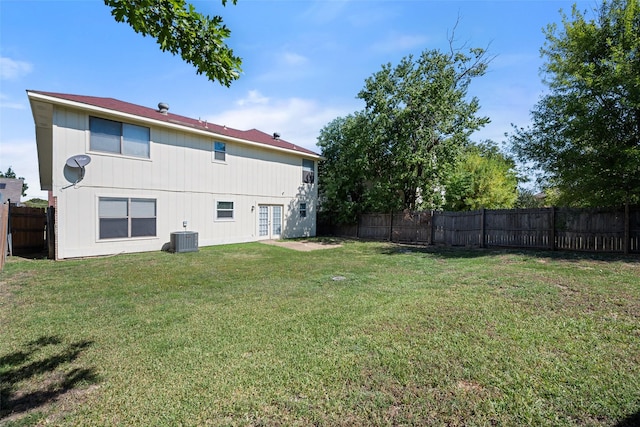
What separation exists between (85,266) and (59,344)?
233 inches

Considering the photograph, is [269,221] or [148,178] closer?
[148,178]

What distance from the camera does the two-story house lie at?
9906 mm

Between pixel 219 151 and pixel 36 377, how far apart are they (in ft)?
39.8

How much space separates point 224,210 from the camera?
46.7ft

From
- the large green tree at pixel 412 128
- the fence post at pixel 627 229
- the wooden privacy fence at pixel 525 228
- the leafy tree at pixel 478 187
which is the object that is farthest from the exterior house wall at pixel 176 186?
the fence post at pixel 627 229

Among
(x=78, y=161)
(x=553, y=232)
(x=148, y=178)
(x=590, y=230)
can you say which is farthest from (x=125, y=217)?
(x=590, y=230)

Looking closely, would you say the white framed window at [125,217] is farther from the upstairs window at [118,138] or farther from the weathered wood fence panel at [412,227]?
the weathered wood fence panel at [412,227]

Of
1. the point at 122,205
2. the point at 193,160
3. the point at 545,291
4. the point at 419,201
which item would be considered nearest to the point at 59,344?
the point at 545,291

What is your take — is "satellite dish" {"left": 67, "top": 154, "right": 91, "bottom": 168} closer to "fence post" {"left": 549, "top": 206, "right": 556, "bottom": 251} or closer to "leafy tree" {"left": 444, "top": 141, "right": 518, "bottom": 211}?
"fence post" {"left": 549, "top": 206, "right": 556, "bottom": 251}

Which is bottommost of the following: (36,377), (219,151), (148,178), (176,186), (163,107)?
(36,377)

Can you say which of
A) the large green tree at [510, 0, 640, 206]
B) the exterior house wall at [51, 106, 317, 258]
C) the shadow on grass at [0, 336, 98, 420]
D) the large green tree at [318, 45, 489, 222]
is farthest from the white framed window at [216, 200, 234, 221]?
the large green tree at [510, 0, 640, 206]

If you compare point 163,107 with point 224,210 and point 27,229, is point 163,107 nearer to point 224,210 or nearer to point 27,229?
point 224,210

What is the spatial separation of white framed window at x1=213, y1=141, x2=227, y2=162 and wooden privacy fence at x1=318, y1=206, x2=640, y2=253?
8.70 metres

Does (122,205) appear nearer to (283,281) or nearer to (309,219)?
(283,281)
